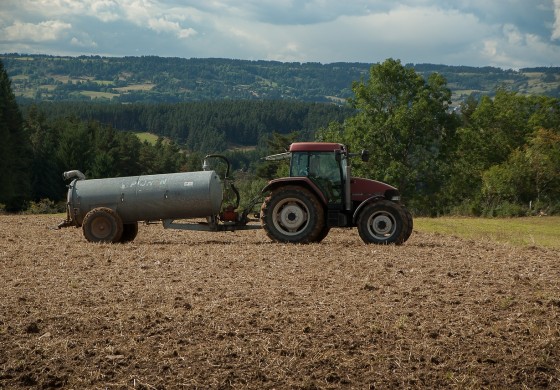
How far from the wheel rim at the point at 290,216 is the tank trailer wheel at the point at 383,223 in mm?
1481

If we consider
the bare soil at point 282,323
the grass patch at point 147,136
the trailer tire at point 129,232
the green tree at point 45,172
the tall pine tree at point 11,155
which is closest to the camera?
the bare soil at point 282,323

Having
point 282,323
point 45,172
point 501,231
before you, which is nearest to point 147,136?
point 45,172

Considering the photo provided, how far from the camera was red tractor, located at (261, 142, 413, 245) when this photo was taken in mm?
17875

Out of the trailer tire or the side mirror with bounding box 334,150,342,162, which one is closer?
the side mirror with bounding box 334,150,342,162

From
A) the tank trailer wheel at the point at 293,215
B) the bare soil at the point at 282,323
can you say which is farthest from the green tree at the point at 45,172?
the bare soil at the point at 282,323

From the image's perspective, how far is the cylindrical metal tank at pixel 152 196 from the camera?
1872cm

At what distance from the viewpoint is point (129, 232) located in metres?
20.4

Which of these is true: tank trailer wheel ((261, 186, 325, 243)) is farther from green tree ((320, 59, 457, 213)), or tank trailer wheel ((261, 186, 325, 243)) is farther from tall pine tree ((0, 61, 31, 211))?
tall pine tree ((0, 61, 31, 211))

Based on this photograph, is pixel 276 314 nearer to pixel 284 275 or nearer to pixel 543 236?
pixel 284 275

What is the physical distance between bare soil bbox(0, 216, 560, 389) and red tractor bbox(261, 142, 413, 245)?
240 cm

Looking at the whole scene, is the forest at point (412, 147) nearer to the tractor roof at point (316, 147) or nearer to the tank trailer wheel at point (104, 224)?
the tractor roof at point (316, 147)

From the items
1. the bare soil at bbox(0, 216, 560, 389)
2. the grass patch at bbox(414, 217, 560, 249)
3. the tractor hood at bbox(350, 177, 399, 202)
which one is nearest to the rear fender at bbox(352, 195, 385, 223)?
the tractor hood at bbox(350, 177, 399, 202)

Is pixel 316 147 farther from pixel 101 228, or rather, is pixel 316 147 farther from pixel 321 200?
pixel 101 228

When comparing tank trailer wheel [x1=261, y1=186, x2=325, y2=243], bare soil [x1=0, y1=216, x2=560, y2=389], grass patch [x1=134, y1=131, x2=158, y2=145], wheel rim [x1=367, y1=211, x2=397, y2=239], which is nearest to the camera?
bare soil [x1=0, y1=216, x2=560, y2=389]
